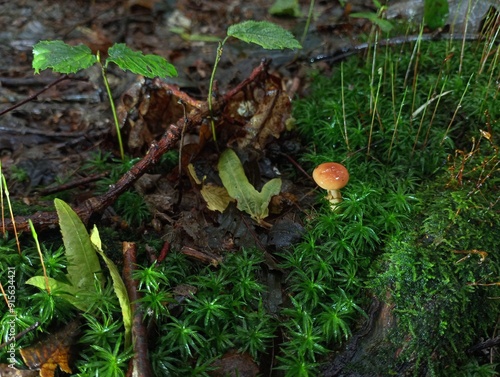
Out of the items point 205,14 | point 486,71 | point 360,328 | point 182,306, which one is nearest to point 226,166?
point 182,306

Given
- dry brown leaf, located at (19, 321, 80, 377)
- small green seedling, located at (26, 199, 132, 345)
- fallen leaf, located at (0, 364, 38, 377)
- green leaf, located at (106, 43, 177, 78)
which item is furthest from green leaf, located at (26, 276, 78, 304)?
green leaf, located at (106, 43, 177, 78)

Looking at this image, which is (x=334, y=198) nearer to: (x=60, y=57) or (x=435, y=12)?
(x=60, y=57)

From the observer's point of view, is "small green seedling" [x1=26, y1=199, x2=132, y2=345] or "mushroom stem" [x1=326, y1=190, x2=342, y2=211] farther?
"mushroom stem" [x1=326, y1=190, x2=342, y2=211]

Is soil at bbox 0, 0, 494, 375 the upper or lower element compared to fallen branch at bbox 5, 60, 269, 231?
lower

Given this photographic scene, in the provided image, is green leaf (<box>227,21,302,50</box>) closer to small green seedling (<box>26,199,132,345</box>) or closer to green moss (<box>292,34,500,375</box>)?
green moss (<box>292,34,500,375</box>)

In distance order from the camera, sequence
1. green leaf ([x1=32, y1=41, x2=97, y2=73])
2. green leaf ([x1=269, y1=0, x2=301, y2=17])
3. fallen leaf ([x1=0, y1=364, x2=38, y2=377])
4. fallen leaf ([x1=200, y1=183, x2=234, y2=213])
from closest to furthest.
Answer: fallen leaf ([x1=0, y1=364, x2=38, y2=377]), green leaf ([x1=32, y1=41, x2=97, y2=73]), fallen leaf ([x1=200, y1=183, x2=234, y2=213]), green leaf ([x1=269, y1=0, x2=301, y2=17])
